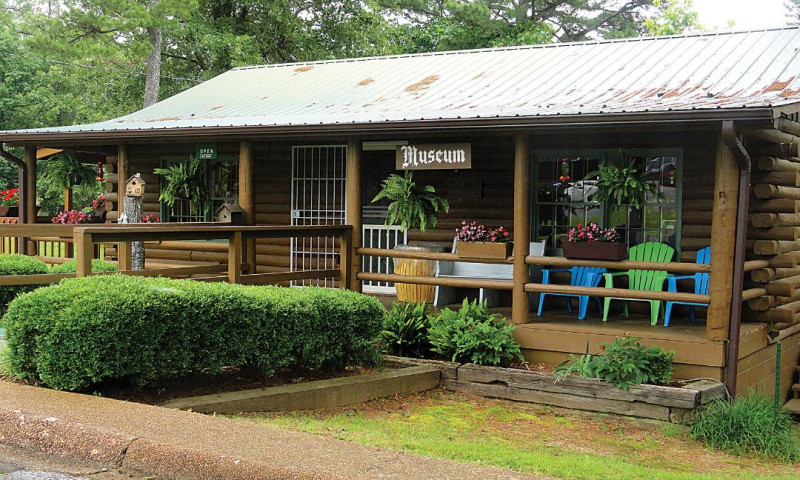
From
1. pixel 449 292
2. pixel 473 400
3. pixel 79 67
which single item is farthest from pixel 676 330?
pixel 79 67

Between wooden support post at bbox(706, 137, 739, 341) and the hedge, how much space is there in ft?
11.6

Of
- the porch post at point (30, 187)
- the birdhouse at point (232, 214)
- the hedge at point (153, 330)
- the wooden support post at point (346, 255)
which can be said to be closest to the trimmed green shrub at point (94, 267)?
the birdhouse at point (232, 214)

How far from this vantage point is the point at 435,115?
966 centimetres

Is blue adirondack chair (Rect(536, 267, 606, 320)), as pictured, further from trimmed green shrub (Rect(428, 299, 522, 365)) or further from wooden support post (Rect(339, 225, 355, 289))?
wooden support post (Rect(339, 225, 355, 289))

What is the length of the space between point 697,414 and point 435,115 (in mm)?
4163

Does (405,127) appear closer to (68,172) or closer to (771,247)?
(771,247)

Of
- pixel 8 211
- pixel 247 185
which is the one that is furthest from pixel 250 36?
pixel 247 185

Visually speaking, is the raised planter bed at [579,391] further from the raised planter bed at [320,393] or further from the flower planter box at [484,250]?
the flower planter box at [484,250]

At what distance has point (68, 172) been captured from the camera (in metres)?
14.8

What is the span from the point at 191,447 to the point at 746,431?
4816 mm

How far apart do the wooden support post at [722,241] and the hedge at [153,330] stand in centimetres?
354

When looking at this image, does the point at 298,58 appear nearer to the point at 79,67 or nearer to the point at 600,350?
the point at 79,67

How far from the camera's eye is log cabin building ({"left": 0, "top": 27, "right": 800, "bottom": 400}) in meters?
8.23

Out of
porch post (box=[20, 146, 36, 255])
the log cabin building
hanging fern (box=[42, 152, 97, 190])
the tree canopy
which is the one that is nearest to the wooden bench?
the log cabin building
